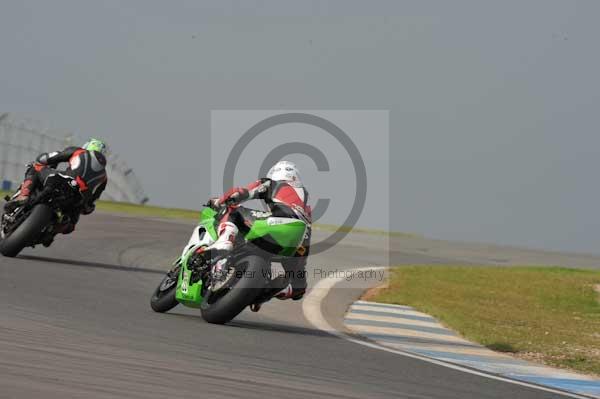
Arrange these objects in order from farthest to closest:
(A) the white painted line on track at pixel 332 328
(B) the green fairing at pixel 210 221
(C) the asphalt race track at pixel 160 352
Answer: (B) the green fairing at pixel 210 221 < (A) the white painted line on track at pixel 332 328 < (C) the asphalt race track at pixel 160 352

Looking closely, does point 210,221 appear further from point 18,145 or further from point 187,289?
point 18,145

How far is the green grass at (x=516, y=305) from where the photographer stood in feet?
36.6

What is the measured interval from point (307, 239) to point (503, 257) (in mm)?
16641

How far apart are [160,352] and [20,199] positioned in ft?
22.5

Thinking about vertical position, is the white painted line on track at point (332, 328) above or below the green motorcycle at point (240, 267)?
below

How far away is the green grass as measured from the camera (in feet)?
36.6

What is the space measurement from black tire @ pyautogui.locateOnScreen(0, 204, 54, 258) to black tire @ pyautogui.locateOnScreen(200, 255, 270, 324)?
4.36 metres

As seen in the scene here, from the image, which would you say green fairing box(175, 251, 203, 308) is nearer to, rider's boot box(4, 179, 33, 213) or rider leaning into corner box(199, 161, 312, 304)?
rider leaning into corner box(199, 161, 312, 304)

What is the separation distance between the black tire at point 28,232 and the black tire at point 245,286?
172 inches

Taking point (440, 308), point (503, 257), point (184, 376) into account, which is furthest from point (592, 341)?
point (503, 257)

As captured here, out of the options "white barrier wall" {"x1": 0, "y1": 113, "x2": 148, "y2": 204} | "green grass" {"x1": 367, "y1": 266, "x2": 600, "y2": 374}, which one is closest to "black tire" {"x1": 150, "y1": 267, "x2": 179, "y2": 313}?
"green grass" {"x1": 367, "y1": 266, "x2": 600, "y2": 374}

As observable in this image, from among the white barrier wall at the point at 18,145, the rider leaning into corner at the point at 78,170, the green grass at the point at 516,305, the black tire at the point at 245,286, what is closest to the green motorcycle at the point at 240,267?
the black tire at the point at 245,286

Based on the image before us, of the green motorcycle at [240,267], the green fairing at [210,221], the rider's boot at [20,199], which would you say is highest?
the rider's boot at [20,199]

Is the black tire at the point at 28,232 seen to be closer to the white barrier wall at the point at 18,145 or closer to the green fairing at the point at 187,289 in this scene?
the green fairing at the point at 187,289
